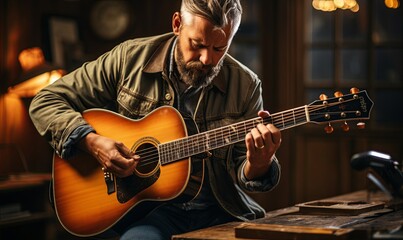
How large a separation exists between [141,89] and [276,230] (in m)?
0.95

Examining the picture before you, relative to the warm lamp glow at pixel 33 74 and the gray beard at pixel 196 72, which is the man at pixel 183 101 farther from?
the warm lamp glow at pixel 33 74

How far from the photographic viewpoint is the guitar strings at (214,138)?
260cm

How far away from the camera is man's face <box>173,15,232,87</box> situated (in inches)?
107

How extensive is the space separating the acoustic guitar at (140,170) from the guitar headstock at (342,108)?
0.11 ft

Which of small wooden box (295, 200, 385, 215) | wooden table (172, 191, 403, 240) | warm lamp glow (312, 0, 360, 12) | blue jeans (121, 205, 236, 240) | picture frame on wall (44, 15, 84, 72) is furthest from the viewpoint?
picture frame on wall (44, 15, 84, 72)

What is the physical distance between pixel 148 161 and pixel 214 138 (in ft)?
0.90

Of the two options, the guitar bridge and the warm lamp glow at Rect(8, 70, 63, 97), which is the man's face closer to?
the guitar bridge

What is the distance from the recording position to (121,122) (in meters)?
2.87

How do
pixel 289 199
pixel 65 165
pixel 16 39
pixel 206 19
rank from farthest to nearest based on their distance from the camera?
pixel 289 199
pixel 16 39
pixel 65 165
pixel 206 19

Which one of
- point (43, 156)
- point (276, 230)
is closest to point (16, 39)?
point (43, 156)

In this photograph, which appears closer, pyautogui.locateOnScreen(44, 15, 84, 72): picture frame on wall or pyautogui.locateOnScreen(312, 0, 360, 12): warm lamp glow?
pyautogui.locateOnScreen(312, 0, 360, 12): warm lamp glow

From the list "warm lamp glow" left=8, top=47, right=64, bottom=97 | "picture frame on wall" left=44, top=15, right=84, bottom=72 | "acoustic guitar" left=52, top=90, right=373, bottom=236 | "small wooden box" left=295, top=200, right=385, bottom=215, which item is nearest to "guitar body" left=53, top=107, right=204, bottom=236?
"acoustic guitar" left=52, top=90, right=373, bottom=236

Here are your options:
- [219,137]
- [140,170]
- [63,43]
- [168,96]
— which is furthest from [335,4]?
[63,43]

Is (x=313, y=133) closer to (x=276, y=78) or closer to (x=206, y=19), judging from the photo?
(x=276, y=78)
